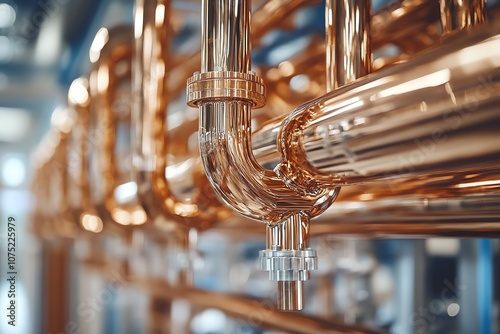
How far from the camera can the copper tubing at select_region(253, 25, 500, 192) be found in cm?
22

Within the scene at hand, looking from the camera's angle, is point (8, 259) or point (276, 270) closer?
point (276, 270)

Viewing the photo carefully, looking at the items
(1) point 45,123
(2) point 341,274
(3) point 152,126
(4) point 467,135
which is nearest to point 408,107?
(4) point 467,135

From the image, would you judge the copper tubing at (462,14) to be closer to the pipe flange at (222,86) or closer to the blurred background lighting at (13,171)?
the pipe flange at (222,86)

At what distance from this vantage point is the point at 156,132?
60 centimetres

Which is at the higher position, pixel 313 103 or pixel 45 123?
pixel 45 123

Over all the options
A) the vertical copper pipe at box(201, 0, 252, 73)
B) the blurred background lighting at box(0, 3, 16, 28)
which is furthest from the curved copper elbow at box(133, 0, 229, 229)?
the blurred background lighting at box(0, 3, 16, 28)

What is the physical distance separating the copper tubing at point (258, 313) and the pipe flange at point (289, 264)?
18cm

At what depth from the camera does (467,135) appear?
0.73ft

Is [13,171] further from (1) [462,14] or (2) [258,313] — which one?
(1) [462,14]

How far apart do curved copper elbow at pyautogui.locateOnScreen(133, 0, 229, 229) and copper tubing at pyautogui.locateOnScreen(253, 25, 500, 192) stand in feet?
0.90

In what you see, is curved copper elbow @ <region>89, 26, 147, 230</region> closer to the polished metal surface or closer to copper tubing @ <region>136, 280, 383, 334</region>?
the polished metal surface

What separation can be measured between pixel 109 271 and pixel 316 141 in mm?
968

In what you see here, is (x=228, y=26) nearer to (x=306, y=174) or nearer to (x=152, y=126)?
(x=306, y=174)

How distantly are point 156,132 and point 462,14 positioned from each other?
13.1 inches
